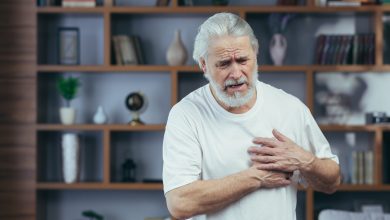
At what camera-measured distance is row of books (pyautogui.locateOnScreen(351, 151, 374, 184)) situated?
500cm

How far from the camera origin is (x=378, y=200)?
17.0 feet

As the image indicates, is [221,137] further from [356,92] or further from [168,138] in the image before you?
[356,92]

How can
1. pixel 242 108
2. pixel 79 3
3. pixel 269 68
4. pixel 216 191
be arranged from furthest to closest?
pixel 79 3, pixel 269 68, pixel 242 108, pixel 216 191

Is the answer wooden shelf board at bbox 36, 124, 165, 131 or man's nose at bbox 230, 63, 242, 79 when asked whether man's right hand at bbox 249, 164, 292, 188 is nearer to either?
man's nose at bbox 230, 63, 242, 79

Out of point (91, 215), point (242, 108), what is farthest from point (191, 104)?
point (91, 215)

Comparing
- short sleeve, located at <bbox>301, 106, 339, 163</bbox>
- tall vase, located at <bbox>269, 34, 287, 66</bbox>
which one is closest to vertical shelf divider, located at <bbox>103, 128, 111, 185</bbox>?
tall vase, located at <bbox>269, 34, 287, 66</bbox>

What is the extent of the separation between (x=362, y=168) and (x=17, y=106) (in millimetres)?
2174

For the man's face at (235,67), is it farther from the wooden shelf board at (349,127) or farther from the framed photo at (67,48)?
the framed photo at (67,48)

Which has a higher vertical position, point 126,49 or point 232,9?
point 232,9

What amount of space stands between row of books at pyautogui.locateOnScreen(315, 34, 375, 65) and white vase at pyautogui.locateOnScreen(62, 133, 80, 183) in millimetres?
1615

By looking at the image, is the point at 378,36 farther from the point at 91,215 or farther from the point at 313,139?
the point at 313,139

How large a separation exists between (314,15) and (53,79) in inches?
68.1

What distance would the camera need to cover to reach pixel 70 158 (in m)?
5.06

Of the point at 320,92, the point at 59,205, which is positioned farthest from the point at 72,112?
the point at 320,92
